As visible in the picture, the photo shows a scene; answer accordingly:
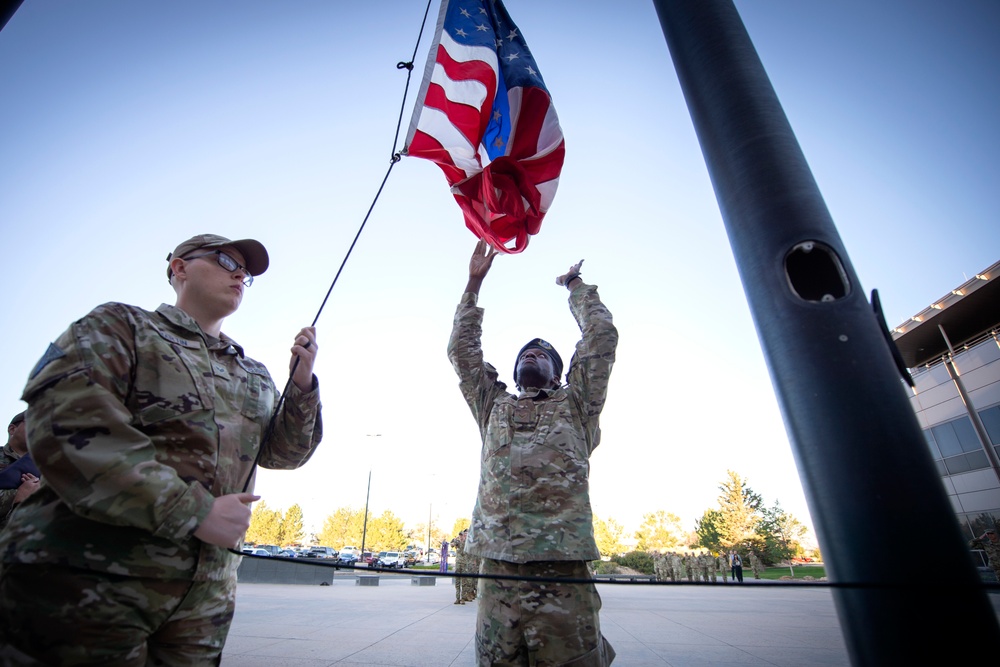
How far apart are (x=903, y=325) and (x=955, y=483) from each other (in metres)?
6.53

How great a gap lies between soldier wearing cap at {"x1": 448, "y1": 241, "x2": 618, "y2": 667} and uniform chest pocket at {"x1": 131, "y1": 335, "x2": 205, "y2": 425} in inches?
48.0

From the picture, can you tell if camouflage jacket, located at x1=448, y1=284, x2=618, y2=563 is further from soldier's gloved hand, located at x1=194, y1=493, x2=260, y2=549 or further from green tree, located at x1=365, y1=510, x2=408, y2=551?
green tree, located at x1=365, y1=510, x2=408, y2=551

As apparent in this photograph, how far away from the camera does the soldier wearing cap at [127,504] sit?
3.99 ft

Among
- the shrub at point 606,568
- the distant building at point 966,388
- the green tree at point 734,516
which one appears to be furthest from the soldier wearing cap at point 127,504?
the green tree at point 734,516

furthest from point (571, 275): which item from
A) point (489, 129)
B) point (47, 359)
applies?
point (47, 359)

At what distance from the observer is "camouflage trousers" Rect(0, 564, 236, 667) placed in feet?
3.87

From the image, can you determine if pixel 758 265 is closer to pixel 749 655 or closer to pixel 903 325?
pixel 749 655

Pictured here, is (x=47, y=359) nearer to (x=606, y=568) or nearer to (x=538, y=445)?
(x=538, y=445)

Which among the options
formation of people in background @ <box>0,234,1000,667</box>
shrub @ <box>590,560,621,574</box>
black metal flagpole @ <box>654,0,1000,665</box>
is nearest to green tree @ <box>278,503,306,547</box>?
shrub @ <box>590,560,621,574</box>

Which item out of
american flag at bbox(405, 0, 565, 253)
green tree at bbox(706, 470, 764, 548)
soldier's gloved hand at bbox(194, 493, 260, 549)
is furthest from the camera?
green tree at bbox(706, 470, 764, 548)

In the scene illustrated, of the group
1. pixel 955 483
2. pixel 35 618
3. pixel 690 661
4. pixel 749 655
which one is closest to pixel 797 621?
pixel 749 655

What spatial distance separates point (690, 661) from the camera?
378 cm

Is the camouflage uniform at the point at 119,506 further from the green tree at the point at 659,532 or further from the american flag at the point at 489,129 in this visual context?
the green tree at the point at 659,532

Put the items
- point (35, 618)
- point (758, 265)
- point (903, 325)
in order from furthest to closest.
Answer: point (903, 325) → point (35, 618) → point (758, 265)
